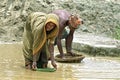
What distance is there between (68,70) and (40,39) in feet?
3.12

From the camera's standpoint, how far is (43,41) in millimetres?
7078

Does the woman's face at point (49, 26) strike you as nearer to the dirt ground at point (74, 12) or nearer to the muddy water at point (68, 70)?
the muddy water at point (68, 70)

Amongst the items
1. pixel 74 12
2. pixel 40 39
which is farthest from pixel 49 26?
pixel 74 12

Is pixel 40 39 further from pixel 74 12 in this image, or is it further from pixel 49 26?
pixel 74 12

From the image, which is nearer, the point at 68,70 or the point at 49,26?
the point at 49,26

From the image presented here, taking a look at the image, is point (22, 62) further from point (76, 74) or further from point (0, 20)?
point (0, 20)

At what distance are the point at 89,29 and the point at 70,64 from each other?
17.8 ft

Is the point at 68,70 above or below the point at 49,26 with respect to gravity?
below

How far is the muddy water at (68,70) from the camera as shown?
22.3 feet

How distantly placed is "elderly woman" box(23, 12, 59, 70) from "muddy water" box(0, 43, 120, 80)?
0.26 metres

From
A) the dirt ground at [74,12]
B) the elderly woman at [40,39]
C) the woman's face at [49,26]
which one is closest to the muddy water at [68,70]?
the elderly woman at [40,39]

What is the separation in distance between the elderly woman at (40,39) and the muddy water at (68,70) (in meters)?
0.26

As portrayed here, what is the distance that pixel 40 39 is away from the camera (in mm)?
7102

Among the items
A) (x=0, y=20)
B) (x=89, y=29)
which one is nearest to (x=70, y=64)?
(x=89, y=29)
